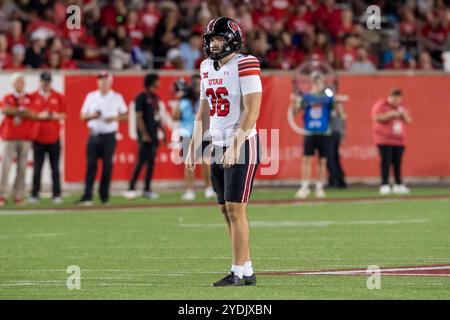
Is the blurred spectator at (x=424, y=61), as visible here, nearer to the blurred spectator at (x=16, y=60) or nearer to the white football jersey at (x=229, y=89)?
the blurred spectator at (x=16, y=60)

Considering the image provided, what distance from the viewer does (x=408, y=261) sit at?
42.4 ft

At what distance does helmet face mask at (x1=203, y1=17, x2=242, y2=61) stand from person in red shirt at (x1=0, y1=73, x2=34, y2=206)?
38.5 ft

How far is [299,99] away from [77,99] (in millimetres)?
4423

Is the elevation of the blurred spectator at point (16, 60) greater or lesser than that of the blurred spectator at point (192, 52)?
lesser

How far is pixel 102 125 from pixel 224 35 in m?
11.4

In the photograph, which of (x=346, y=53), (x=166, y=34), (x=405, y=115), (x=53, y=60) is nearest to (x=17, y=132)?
(x=53, y=60)

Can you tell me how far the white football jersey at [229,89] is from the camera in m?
10.9

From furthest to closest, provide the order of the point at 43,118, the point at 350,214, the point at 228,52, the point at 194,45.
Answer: the point at 194,45 < the point at 43,118 < the point at 350,214 < the point at 228,52

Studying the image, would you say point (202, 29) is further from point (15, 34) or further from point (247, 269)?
point (247, 269)

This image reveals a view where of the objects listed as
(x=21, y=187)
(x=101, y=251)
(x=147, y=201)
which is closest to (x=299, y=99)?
(x=147, y=201)

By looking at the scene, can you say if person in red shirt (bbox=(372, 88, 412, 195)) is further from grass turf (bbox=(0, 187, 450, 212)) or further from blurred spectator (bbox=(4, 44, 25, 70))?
blurred spectator (bbox=(4, 44, 25, 70))

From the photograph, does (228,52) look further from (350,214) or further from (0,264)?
(350,214)

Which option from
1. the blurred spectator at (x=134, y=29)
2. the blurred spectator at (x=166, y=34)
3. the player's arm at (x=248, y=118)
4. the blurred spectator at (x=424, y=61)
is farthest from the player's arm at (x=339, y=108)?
the player's arm at (x=248, y=118)

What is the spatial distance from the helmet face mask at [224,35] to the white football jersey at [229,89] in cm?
10
